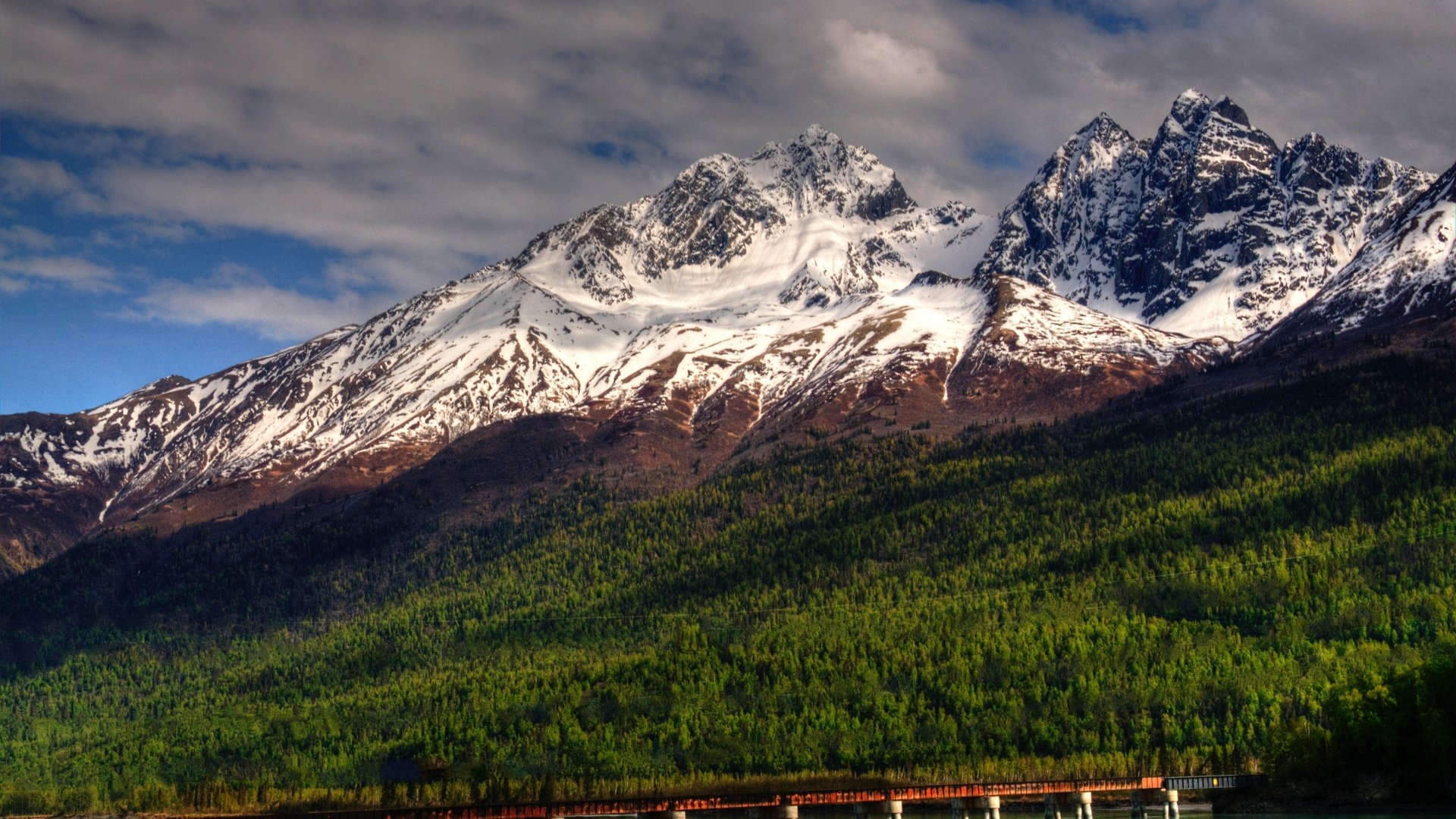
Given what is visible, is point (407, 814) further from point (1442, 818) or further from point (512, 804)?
point (1442, 818)

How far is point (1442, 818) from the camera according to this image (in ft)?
641

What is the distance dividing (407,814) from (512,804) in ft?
40.8

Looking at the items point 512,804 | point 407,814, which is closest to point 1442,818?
point 512,804

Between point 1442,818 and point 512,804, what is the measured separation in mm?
109735

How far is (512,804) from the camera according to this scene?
199875 millimetres

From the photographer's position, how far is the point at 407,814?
197625mm

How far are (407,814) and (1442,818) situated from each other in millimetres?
121879
